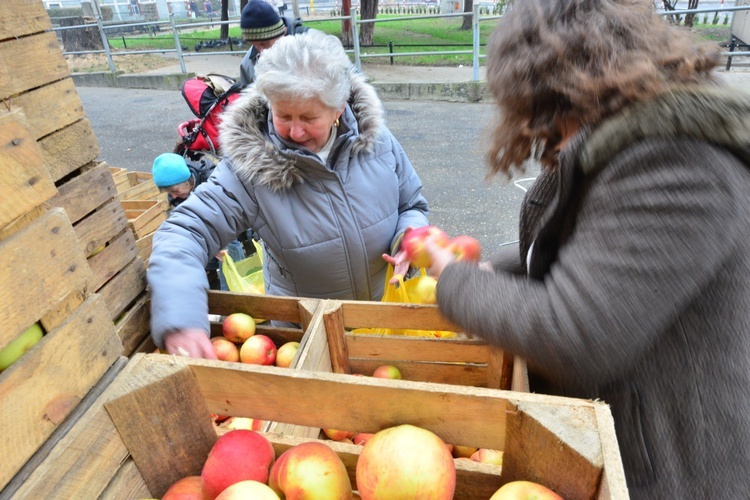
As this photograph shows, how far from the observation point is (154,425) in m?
1.09

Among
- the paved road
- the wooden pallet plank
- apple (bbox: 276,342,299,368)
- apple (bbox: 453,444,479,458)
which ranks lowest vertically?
the paved road

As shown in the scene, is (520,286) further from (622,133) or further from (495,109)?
(495,109)

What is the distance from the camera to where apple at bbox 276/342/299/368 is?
1.99 metres

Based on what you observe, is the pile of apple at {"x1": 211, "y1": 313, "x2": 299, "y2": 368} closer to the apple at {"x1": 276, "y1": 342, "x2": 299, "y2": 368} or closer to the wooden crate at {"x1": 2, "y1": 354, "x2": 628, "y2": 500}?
the apple at {"x1": 276, "y1": 342, "x2": 299, "y2": 368}

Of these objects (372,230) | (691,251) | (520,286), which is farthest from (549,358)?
(372,230)

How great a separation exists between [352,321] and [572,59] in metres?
1.06

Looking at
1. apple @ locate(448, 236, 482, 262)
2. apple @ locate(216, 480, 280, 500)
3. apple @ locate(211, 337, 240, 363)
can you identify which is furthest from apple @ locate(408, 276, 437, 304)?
apple @ locate(216, 480, 280, 500)

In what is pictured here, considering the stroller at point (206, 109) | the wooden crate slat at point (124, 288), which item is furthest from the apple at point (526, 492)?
the stroller at point (206, 109)

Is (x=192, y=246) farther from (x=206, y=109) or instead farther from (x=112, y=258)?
(x=206, y=109)

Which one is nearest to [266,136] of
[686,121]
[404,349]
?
[404,349]

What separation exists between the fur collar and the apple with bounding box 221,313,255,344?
1.46 metres

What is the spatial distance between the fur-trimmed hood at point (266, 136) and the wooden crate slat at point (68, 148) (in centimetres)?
47

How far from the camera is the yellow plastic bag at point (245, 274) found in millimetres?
2992

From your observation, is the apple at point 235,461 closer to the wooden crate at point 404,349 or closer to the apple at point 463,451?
the wooden crate at point 404,349
